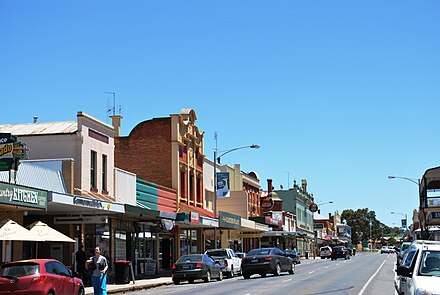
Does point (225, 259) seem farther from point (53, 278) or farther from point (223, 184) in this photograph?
point (53, 278)

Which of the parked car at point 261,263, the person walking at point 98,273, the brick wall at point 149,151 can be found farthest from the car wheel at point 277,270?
Answer: the person walking at point 98,273

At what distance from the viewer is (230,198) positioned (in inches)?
2606

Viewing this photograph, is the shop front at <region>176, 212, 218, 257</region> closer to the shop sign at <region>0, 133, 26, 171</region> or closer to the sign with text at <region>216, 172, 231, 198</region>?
the sign with text at <region>216, 172, 231, 198</region>

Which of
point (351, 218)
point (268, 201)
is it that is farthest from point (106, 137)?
point (351, 218)

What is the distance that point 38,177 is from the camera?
95.6ft

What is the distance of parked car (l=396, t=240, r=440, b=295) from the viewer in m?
12.0

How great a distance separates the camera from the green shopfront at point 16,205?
2298 centimetres

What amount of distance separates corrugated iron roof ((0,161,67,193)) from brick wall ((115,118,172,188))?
1737cm

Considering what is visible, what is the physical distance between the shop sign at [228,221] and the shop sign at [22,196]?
80.8 feet

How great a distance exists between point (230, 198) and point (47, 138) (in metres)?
33.7

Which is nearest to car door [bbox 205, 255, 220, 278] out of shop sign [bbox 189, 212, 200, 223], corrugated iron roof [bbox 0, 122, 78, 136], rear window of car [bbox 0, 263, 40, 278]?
shop sign [bbox 189, 212, 200, 223]

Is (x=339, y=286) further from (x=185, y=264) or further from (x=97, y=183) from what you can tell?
(x=97, y=183)

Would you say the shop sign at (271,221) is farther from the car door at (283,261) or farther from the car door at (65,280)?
the car door at (65,280)

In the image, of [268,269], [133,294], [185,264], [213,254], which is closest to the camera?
[133,294]
